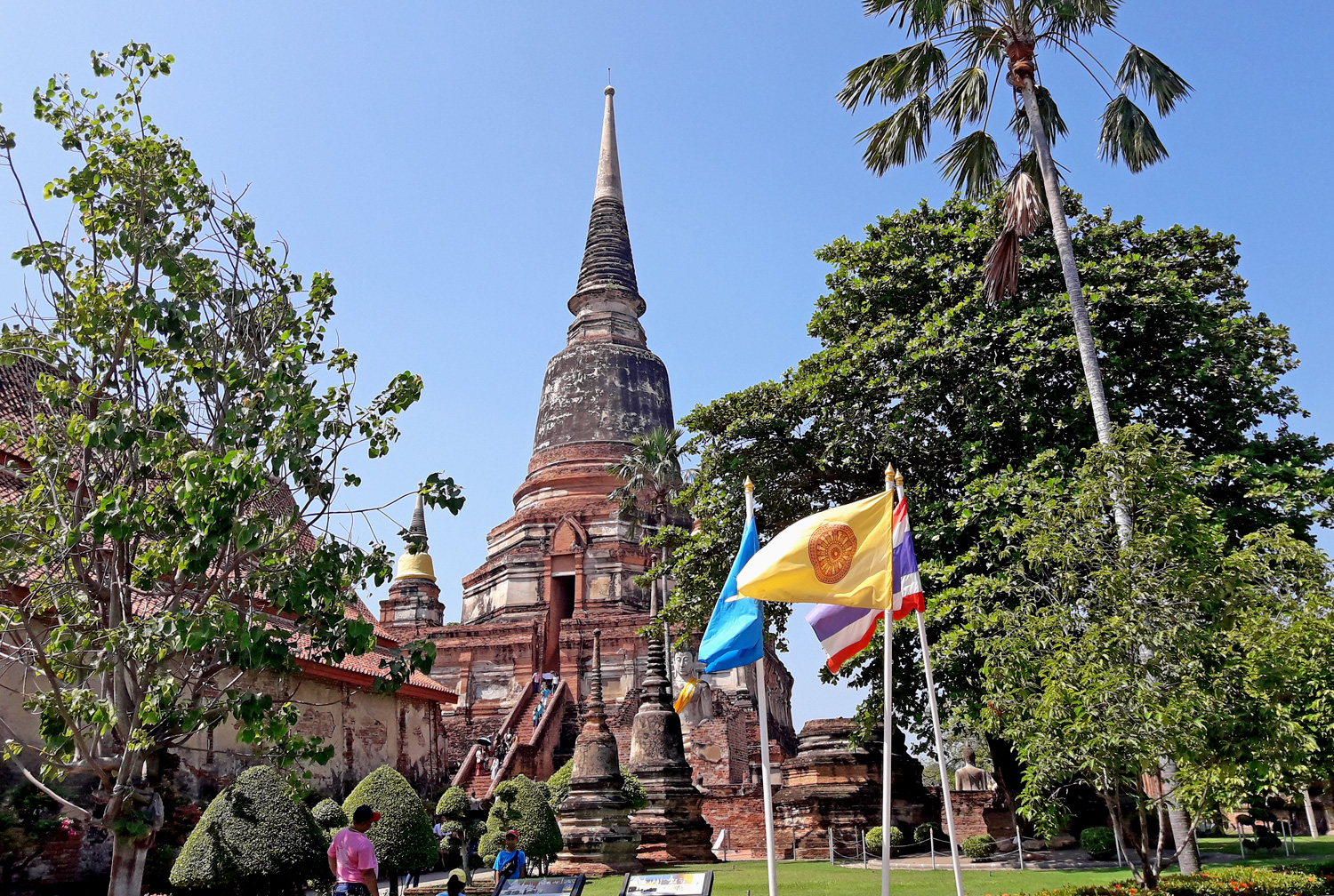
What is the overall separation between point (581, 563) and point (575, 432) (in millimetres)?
7385

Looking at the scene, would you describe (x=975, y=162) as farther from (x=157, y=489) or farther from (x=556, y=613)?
(x=556, y=613)

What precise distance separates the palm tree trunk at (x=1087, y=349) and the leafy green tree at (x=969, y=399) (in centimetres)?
132

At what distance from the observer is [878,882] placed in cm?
1400

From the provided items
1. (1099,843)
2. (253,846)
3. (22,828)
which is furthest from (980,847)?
(22,828)

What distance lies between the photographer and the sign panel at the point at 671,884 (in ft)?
21.5

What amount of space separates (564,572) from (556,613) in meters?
1.62

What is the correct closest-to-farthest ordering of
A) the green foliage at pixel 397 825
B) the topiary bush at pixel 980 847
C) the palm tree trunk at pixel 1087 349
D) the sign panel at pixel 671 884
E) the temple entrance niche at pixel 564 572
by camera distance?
the sign panel at pixel 671 884 < the palm tree trunk at pixel 1087 349 < the green foliage at pixel 397 825 < the topiary bush at pixel 980 847 < the temple entrance niche at pixel 564 572

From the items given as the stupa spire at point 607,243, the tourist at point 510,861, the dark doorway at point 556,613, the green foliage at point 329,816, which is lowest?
the tourist at point 510,861

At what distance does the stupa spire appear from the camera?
47.9 metres

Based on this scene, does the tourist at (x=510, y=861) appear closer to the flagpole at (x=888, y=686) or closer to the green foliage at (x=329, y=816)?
the green foliage at (x=329, y=816)

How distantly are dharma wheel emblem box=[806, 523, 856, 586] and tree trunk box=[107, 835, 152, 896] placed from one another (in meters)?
5.89

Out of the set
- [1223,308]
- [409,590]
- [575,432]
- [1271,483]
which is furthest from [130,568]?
[409,590]

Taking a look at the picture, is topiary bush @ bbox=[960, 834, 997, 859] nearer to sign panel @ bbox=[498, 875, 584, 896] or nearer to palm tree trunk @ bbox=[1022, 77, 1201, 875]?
palm tree trunk @ bbox=[1022, 77, 1201, 875]

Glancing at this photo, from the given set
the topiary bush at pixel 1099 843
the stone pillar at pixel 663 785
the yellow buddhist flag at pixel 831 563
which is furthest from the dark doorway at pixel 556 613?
the yellow buddhist flag at pixel 831 563
